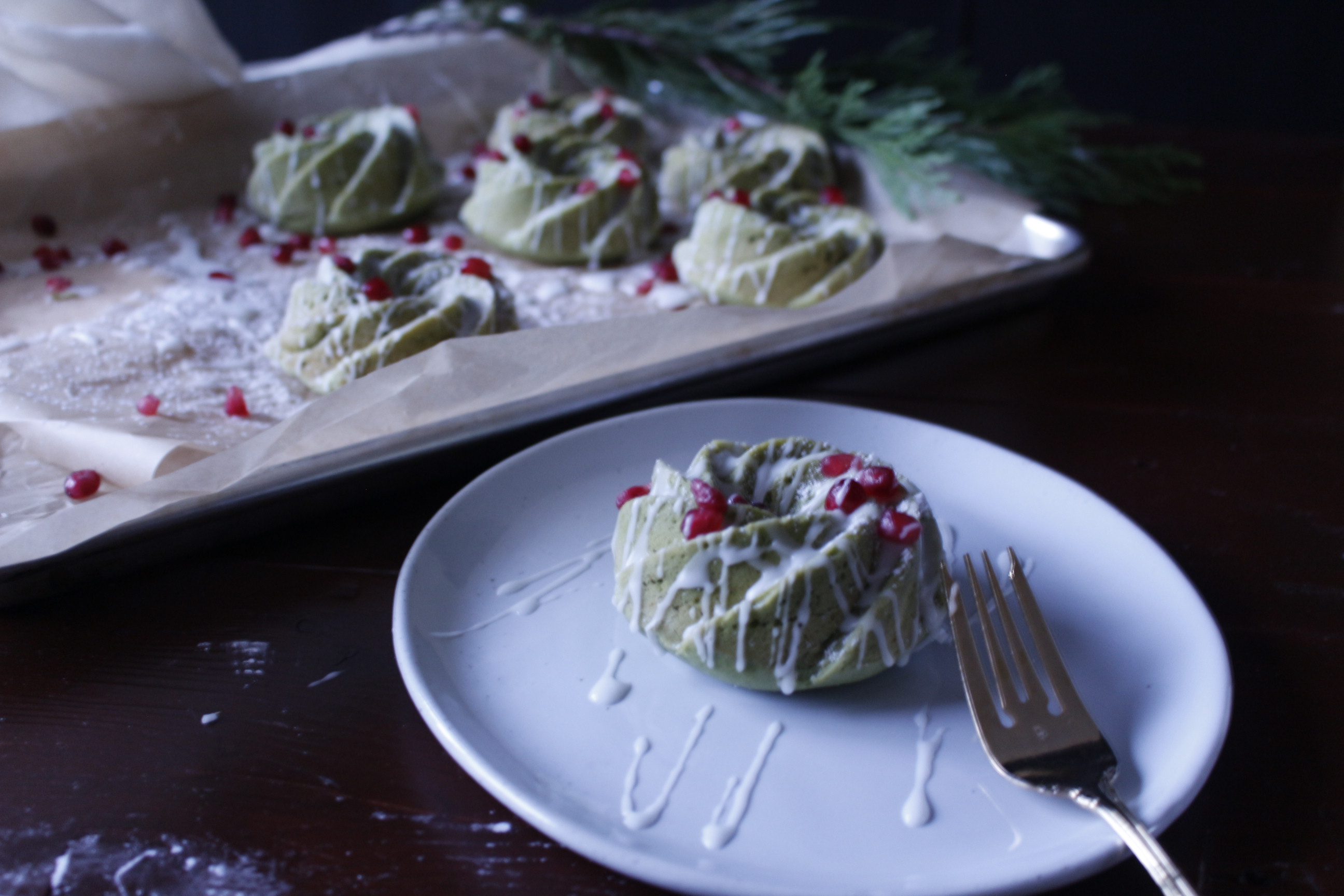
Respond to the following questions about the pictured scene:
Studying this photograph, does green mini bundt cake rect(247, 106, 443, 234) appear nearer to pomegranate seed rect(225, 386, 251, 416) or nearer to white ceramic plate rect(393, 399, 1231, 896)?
pomegranate seed rect(225, 386, 251, 416)

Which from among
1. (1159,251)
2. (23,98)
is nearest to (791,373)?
(1159,251)

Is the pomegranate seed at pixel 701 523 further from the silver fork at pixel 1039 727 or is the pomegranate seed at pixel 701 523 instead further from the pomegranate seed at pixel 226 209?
the pomegranate seed at pixel 226 209

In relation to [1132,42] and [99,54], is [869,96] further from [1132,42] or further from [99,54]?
[99,54]

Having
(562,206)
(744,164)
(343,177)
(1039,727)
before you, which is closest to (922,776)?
(1039,727)

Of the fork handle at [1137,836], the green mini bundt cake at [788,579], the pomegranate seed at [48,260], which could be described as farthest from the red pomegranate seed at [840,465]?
the pomegranate seed at [48,260]

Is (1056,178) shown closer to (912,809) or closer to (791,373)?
(791,373)

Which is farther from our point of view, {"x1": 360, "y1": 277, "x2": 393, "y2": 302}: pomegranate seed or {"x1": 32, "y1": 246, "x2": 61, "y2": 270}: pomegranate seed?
{"x1": 32, "y1": 246, "x2": 61, "y2": 270}: pomegranate seed

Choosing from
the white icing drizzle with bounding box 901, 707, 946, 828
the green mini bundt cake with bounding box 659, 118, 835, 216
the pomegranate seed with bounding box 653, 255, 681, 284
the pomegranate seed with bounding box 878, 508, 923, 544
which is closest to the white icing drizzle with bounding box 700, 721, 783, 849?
the white icing drizzle with bounding box 901, 707, 946, 828
